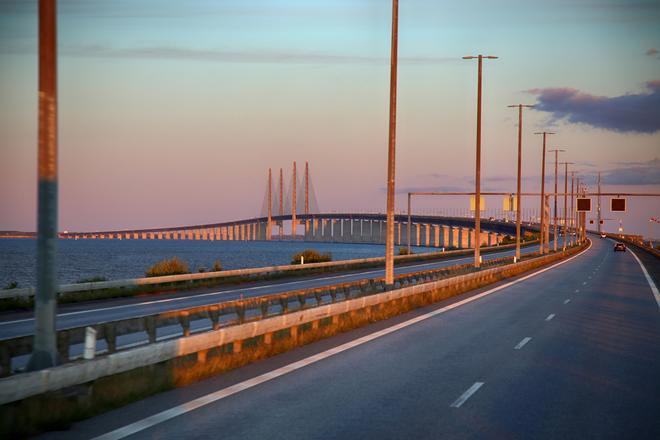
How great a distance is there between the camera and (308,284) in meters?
41.1

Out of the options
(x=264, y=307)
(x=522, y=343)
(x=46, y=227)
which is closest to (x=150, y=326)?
(x=264, y=307)

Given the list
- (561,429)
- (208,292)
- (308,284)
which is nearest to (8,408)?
(561,429)

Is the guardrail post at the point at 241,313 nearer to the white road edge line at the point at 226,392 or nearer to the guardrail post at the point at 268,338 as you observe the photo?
→ the guardrail post at the point at 268,338

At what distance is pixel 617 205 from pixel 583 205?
13065mm

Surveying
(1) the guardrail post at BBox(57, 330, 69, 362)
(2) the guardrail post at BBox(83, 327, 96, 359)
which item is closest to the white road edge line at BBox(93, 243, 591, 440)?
(2) the guardrail post at BBox(83, 327, 96, 359)

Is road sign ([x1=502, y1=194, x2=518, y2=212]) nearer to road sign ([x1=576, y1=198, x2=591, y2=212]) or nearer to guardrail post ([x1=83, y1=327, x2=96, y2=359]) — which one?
road sign ([x1=576, y1=198, x2=591, y2=212])

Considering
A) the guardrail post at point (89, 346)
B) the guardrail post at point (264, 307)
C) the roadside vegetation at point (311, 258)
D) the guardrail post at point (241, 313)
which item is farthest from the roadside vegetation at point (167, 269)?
the guardrail post at point (89, 346)

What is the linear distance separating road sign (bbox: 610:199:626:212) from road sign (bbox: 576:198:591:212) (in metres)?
11.3

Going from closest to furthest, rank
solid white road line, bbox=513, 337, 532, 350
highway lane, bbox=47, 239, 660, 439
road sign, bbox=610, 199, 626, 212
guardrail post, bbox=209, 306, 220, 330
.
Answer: highway lane, bbox=47, 239, 660, 439 < guardrail post, bbox=209, 306, 220, 330 < solid white road line, bbox=513, 337, 532, 350 < road sign, bbox=610, 199, 626, 212

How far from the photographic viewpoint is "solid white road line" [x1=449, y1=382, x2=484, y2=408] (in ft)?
38.3

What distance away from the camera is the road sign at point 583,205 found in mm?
105625

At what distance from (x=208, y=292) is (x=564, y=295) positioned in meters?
14.1

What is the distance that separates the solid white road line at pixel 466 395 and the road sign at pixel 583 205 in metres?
95.5

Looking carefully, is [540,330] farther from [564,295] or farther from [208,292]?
[208,292]
